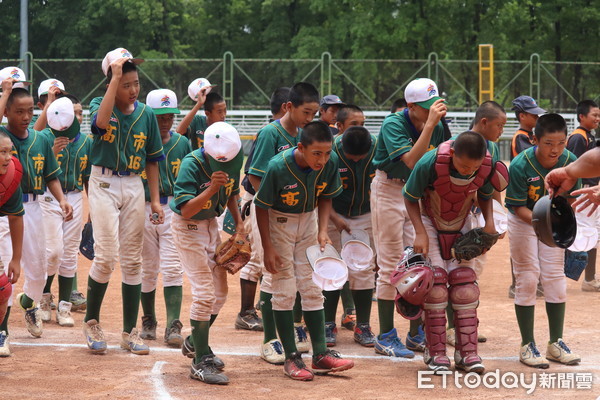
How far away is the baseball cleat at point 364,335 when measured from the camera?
806cm

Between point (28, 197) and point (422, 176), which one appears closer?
point (422, 176)

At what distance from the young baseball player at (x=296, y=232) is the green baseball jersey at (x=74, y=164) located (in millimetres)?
3192

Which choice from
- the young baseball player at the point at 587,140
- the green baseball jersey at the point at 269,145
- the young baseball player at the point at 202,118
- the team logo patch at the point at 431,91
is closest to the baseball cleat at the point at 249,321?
the green baseball jersey at the point at 269,145

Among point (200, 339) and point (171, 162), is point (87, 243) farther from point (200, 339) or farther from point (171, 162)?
point (200, 339)

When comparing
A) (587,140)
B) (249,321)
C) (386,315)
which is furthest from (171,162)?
(587,140)

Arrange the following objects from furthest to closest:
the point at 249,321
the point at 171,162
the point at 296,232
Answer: the point at 249,321 → the point at 171,162 → the point at 296,232

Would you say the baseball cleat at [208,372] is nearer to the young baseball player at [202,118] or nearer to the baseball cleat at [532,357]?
the baseball cleat at [532,357]

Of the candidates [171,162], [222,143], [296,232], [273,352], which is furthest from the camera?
[171,162]

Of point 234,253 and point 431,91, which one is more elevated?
point 431,91

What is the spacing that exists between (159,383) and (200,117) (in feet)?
13.3

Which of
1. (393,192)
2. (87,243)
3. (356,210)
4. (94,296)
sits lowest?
(94,296)

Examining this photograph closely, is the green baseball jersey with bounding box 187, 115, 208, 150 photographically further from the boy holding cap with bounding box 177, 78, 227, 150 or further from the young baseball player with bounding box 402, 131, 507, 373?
the young baseball player with bounding box 402, 131, 507, 373

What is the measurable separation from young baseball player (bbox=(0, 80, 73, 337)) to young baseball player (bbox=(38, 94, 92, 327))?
1.44 ft

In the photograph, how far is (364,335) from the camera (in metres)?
8.10
